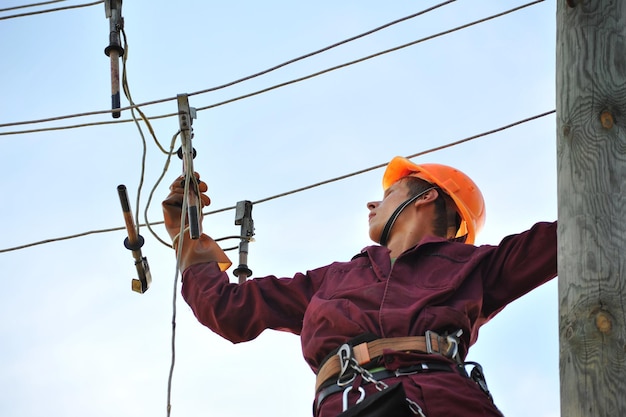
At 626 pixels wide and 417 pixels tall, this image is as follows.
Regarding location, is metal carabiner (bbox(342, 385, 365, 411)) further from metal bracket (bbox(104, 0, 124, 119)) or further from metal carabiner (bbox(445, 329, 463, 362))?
metal bracket (bbox(104, 0, 124, 119))

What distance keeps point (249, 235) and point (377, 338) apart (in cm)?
126

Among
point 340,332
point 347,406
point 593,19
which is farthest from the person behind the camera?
point 340,332

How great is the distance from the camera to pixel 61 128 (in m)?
6.45

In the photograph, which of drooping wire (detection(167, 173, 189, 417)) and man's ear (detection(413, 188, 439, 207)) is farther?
man's ear (detection(413, 188, 439, 207))

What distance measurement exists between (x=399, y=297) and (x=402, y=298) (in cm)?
1

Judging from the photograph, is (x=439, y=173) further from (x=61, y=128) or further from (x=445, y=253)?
(x=61, y=128)

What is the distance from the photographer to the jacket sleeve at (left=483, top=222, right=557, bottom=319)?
4648 millimetres

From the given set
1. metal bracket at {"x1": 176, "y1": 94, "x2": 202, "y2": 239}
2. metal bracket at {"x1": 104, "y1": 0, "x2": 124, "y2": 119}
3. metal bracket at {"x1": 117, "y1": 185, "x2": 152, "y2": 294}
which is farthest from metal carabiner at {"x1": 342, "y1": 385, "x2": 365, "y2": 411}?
metal bracket at {"x1": 104, "y1": 0, "x2": 124, "y2": 119}

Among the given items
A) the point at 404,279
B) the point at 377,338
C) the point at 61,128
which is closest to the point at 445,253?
the point at 404,279

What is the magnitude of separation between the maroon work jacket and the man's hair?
19.2 inches

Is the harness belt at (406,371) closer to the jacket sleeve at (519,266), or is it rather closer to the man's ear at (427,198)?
the jacket sleeve at (519,266)

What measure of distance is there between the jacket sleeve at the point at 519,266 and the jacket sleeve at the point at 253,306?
0.79 metres

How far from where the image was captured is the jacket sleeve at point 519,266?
465 cm

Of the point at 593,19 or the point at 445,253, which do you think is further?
the point at 445,253
